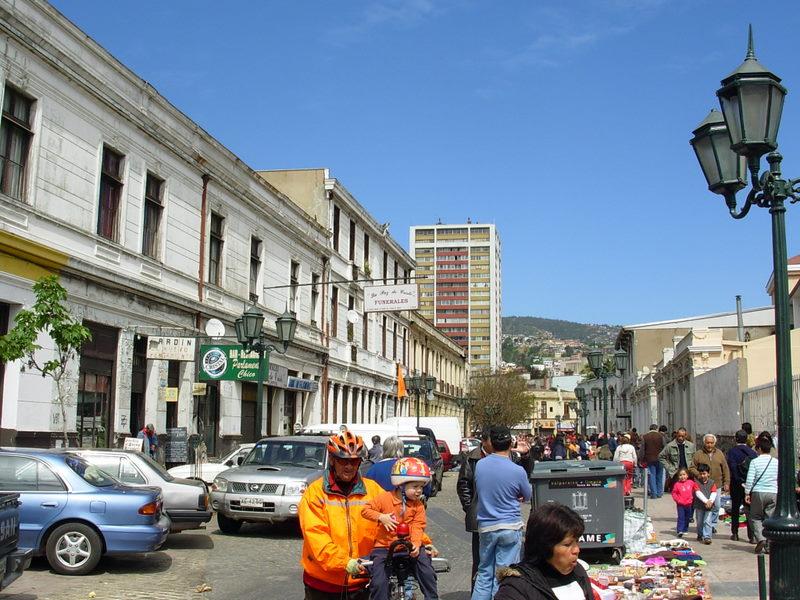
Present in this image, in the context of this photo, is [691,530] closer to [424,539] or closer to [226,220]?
[424,539]

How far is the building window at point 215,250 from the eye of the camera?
86.5 feet

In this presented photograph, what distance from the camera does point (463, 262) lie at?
170 m

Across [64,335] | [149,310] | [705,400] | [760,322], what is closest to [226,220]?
[149,310]

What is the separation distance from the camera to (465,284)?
168375mm

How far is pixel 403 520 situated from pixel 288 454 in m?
10.7

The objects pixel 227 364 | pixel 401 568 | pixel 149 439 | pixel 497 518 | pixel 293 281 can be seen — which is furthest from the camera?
pixel 293 281

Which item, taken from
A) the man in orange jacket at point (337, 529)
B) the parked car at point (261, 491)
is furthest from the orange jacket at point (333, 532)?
the parked car at point (261, 491)

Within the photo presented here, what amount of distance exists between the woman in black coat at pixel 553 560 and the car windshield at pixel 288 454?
1191cm

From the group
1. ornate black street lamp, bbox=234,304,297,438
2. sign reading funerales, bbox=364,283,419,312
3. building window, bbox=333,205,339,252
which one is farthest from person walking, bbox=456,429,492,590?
building window, bbox=333,205,339,252

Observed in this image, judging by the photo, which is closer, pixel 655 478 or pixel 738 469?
pixel 738 469

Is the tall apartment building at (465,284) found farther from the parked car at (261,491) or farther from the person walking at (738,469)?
the person walking at (738,469)

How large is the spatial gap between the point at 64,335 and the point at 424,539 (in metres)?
10.5

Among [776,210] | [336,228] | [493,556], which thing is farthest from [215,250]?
[776,210]

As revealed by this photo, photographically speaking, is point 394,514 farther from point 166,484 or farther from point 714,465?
point 714,465
